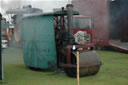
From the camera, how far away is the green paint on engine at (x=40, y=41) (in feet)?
26.7

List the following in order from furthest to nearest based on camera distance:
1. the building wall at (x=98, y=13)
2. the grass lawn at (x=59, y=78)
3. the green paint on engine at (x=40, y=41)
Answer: the building wall at (x=98, y=13), the green paint on engine at (x=40, y=41), the grass lawn at (x=59, y=78)

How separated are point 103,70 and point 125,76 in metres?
1.20

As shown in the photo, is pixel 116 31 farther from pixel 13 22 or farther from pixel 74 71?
pixel 74 71

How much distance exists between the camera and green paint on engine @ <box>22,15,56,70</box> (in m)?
8.15

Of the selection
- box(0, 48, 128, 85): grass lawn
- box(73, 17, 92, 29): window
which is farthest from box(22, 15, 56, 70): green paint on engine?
box(73, 17, 92, 29): window

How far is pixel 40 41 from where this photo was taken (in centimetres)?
846

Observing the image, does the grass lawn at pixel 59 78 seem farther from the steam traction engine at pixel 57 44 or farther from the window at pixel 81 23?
the window at pixel 81 23

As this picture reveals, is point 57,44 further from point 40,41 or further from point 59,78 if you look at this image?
point 59,78

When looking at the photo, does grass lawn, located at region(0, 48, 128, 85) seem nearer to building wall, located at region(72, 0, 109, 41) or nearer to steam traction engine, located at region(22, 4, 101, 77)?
steam traction engine, located at region(22, 4, 101, 77)

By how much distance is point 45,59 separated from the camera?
835 cm

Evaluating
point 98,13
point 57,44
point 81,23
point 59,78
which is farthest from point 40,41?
point 98,13

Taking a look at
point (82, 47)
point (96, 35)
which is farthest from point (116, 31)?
point (82, 47)

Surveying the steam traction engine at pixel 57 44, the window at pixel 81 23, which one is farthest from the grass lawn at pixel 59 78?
the window at pixel 81 23

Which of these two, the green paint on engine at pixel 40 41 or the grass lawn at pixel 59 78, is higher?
the green paint on engine at pixel 40 41
